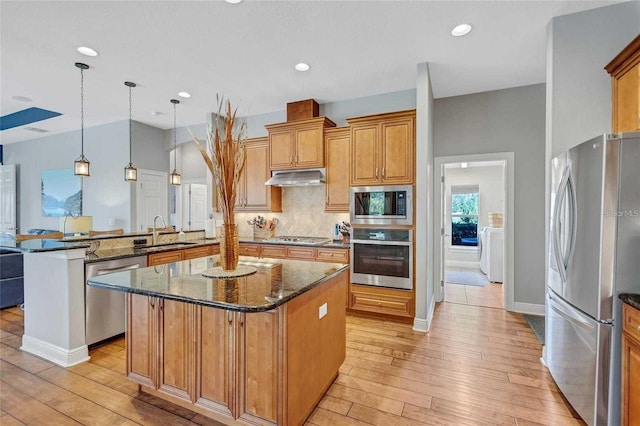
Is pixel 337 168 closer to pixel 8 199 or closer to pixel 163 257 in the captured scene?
pixel 163 257

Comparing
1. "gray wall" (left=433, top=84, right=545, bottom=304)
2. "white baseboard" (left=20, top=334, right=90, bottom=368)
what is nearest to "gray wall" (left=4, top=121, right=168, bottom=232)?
"white baseboard" (left=20, top=334, right=90, bottom=368)

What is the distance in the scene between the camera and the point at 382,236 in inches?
145

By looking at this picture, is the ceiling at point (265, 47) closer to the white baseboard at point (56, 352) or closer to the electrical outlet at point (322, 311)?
the electrical outlet at point (322, 311)

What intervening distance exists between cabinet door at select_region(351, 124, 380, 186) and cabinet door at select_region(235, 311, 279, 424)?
2585 mm

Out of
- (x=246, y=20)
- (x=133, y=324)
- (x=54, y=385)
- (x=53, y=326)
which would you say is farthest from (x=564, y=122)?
(x=53, y=326)

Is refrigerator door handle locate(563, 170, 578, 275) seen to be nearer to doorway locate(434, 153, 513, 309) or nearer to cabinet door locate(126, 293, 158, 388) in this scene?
doorway locate(434, 153, 513, 309)

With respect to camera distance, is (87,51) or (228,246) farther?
(87,51)

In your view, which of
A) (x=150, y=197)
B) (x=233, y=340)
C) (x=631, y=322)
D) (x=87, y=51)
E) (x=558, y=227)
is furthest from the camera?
(x=150, y=197)

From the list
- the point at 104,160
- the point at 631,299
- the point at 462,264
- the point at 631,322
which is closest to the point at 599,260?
the point at 631,299

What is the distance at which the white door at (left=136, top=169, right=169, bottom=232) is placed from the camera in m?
5.75

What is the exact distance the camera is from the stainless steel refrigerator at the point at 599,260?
171 cm

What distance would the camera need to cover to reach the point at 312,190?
15.6 feet

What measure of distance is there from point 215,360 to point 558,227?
2515 millimetres

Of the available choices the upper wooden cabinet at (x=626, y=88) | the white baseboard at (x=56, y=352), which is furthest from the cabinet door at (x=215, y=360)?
the upper wooden cabinet at (x=626, y=88)
